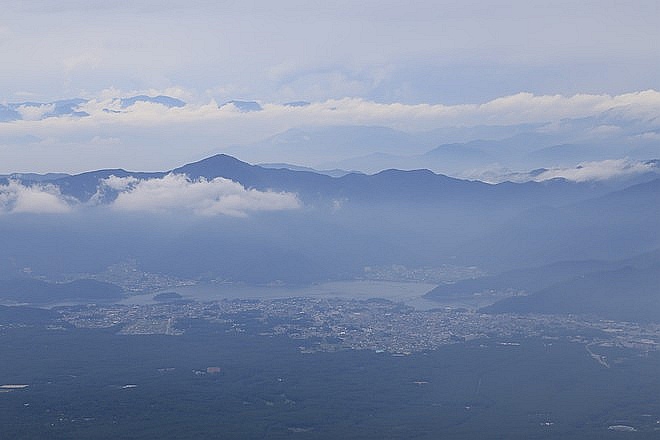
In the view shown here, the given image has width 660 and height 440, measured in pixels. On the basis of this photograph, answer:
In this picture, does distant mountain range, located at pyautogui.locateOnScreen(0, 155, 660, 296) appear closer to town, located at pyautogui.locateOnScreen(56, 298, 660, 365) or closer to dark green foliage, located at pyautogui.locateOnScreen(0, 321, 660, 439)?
town, located at pyautogui.locateOnScreen(56, 298, 660, 365)

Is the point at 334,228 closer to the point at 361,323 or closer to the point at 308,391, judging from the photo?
the point at 361,323

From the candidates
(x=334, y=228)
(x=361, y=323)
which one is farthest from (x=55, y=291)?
(x=334, y=228)

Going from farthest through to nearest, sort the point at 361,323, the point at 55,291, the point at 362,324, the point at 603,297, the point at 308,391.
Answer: the point at 55,291
the point at 603,297
the point at 361,323
the point at 362,324
the point at 308,391

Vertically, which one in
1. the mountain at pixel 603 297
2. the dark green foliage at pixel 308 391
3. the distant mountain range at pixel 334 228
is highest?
the distant mountain range at pixel 334 228

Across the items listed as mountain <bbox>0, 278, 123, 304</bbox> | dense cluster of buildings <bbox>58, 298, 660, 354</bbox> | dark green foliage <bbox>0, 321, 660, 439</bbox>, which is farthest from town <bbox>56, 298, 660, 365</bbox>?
mountain <bbox>0, 278, 123, 304</bbox>

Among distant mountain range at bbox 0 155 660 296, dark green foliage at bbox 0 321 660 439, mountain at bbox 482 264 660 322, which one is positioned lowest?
dark green foliage at bbox 0 321 660 439

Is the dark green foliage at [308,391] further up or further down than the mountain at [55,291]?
further down

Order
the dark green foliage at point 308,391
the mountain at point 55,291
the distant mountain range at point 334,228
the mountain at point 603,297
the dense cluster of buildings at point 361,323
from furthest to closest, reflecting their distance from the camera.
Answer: the distant mountain range at point 334,228, the mountain at point 55,291, the mountain at point 603,297, the dense cluster of buildings at point 361,323, the dark green foliage at point 308,391

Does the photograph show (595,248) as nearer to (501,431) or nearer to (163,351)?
(163,351)

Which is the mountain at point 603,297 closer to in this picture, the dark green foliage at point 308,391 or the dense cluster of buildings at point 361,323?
the dense cluster of buildings at point 361,323

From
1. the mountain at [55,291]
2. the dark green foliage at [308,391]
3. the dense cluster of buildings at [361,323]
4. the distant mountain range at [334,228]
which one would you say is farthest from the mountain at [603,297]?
the mountain at [55,291]

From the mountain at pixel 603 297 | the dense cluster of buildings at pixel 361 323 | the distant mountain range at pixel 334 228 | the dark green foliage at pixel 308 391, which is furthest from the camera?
the distant mountain range at pixel 334 228
